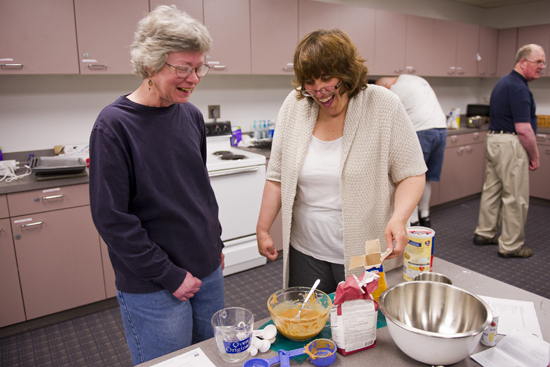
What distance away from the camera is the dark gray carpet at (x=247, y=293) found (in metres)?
2.14

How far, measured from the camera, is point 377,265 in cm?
108

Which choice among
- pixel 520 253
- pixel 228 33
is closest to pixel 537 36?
pixel 520 253

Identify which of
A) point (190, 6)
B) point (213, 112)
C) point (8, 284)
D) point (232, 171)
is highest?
point (190, 6)

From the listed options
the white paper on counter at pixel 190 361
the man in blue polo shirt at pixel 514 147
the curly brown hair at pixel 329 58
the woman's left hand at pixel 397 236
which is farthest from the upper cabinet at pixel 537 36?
the white paper on counter at pixel 190 361

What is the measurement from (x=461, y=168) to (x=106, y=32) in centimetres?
383

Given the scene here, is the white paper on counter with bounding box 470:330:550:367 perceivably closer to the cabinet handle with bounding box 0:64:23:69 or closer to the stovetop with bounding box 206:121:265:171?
the stovetop with bounding box 206:121:265:171

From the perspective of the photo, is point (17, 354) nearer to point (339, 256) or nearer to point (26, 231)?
point (26, 231)

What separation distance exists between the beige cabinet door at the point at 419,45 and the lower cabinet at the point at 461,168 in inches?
32.0

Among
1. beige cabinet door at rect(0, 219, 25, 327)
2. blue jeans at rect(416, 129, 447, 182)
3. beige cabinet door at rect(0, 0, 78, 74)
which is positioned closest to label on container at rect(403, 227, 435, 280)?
beige cabinet door at rect(0, 219, 25, 327)

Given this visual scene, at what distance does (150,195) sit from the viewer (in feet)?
3.78

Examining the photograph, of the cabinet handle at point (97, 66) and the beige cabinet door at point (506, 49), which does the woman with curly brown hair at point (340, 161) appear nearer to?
the cabinet handle at point (97, 66)

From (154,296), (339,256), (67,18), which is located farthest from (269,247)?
(67,18)

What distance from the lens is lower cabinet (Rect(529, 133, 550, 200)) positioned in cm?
446

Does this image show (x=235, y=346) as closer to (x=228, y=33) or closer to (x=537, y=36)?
(x=228, y=33)
